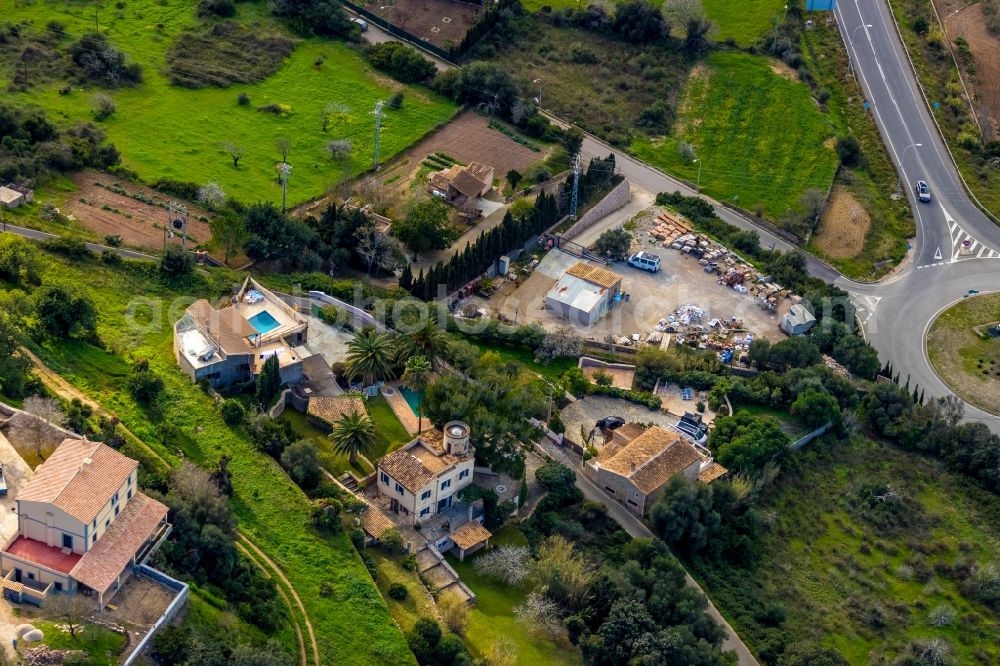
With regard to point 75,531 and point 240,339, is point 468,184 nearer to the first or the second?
point 240,339

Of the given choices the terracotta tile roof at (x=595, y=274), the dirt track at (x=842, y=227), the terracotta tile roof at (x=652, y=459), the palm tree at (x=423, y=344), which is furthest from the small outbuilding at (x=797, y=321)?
the palm tree at (x=423, y=344)

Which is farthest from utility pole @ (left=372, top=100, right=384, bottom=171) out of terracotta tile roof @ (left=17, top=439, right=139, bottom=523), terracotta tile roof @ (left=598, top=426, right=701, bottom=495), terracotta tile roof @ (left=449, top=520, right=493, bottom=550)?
terracotta tile roof @ (left=17, top=439, right=139, bottom=523)

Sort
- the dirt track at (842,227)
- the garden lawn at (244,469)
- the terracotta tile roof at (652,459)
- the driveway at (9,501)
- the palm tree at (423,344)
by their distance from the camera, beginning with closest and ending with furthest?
the driveway at (9,501)
the garden lawn at (244,469)
the terracotta tile roof at (652,459)
the palm tree at (423,344)
the dirt track at (842,227)

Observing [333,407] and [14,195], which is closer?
[333,407]

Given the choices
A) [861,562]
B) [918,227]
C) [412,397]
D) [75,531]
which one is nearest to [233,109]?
[412,397]

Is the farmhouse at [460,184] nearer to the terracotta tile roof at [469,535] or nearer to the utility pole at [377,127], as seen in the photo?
the utility pole at [377,127]
